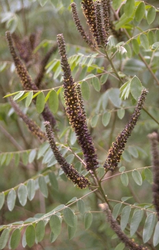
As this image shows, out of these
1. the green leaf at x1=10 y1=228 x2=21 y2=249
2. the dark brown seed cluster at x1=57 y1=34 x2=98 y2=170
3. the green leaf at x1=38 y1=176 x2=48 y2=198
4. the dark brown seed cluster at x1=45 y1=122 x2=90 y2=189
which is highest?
the dark brown seed cluster at x1=57 y1=34 x2=98 y2=170

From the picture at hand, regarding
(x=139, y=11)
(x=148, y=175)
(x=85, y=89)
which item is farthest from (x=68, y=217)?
(x=139, y=11)

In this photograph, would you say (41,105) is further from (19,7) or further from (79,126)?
(19,7)

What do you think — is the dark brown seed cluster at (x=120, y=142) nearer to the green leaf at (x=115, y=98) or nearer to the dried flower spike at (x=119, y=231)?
the dried flower spike at (x=119, y=231)

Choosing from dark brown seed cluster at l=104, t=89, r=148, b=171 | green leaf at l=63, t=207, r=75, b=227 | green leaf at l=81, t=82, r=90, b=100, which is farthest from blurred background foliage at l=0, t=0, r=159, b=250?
dark brown seed cluster at l=104, t=89, r=148, b=171

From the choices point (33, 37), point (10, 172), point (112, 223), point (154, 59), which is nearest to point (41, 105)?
point (112, 223)

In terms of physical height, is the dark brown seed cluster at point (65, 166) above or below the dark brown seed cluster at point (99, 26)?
below

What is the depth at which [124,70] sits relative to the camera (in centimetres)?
204

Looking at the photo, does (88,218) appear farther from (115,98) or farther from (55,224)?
(115,98)

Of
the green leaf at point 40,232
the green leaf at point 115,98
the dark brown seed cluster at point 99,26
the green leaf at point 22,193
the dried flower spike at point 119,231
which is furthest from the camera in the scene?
the green leaf at point 115,98

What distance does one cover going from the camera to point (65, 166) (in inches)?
40.9

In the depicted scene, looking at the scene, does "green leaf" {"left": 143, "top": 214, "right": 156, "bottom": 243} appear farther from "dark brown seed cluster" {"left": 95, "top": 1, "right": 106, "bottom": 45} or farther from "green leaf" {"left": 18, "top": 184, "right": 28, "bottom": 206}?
"dark brown seed cluster" {"left": 95, "top": 1, "right": 106, "bottom": 45}

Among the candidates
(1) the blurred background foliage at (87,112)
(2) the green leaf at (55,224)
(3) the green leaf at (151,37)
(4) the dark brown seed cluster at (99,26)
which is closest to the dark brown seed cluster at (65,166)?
(2) the green leaf at (55,224)

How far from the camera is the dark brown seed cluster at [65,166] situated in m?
1.00

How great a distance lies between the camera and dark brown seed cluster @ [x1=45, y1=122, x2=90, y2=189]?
1.00 meters
